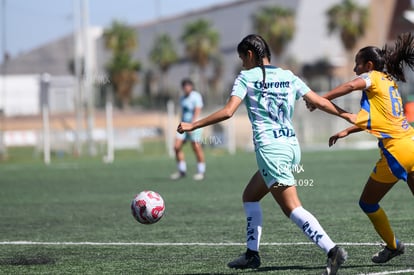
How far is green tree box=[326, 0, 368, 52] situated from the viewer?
76688 millimetres

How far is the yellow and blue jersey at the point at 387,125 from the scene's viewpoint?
812cm

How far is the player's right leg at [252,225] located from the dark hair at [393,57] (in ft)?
4.77

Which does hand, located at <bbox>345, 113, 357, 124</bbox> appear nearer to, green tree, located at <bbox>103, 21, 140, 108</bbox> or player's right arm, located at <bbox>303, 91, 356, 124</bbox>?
player's right arm, located at <bbox>303, 91, 356, 124</bbox>

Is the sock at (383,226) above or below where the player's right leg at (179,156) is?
below

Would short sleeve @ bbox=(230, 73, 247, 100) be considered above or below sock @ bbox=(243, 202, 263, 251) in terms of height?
above

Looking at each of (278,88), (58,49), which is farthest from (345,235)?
(58,49)

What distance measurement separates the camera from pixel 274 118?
782 cm

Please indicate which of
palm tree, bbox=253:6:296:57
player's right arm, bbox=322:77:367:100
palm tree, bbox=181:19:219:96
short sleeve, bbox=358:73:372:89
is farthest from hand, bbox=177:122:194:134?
palm tree, bbox=181:19:219:96

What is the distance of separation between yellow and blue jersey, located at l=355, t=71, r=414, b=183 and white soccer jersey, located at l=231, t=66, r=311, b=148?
67 cm

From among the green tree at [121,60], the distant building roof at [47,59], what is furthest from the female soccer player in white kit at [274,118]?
the distant building roof at [47,59]

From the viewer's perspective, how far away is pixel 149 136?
2398 inches

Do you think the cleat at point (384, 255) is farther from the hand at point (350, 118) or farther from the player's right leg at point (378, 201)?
the hand at point (350, 118)

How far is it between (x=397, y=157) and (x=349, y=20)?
70.4 meters

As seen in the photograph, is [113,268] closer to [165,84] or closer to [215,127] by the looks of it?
[215,127]
